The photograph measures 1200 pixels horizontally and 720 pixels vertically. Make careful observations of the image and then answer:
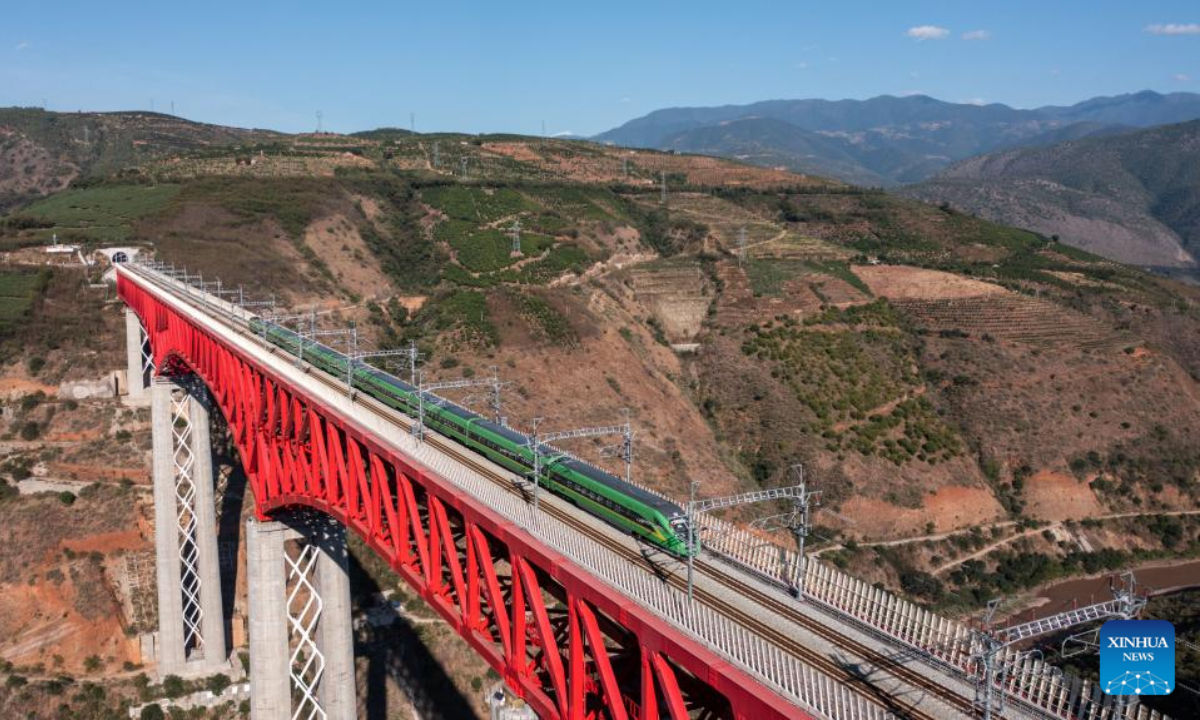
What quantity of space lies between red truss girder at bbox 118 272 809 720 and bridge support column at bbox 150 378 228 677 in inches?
424

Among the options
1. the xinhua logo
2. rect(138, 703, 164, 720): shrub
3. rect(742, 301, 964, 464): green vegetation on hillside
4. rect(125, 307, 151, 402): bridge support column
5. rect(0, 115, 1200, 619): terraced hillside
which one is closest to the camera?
the xinhua logo

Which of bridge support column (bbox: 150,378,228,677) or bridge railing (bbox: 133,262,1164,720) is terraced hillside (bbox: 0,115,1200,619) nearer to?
bridge support column (bbox: 150,378,228,677)

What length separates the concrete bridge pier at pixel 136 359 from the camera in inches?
1820

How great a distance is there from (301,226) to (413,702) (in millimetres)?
52639

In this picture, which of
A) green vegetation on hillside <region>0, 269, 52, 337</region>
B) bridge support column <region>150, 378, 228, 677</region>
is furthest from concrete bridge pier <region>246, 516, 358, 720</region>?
green vegetation on hillside <region>0, 269, 52, 337</region>

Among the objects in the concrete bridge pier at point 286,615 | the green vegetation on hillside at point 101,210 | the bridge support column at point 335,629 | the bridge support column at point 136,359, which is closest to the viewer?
the bridge support column at point 335,629

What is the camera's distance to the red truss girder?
37.7 ft

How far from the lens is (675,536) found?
631 inches

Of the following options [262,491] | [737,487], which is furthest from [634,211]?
[262,491]

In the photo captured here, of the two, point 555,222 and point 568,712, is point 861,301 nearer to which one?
point 555,222

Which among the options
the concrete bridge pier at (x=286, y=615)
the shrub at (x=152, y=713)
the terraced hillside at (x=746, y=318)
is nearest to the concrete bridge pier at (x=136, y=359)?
the terraced hillside at (x=746, y=318)

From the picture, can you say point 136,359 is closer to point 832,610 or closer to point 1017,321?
point 832,610

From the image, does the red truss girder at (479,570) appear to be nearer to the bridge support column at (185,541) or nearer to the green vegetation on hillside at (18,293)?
the bridge support column at (185,541)

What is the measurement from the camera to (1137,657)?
9258 millimetres
